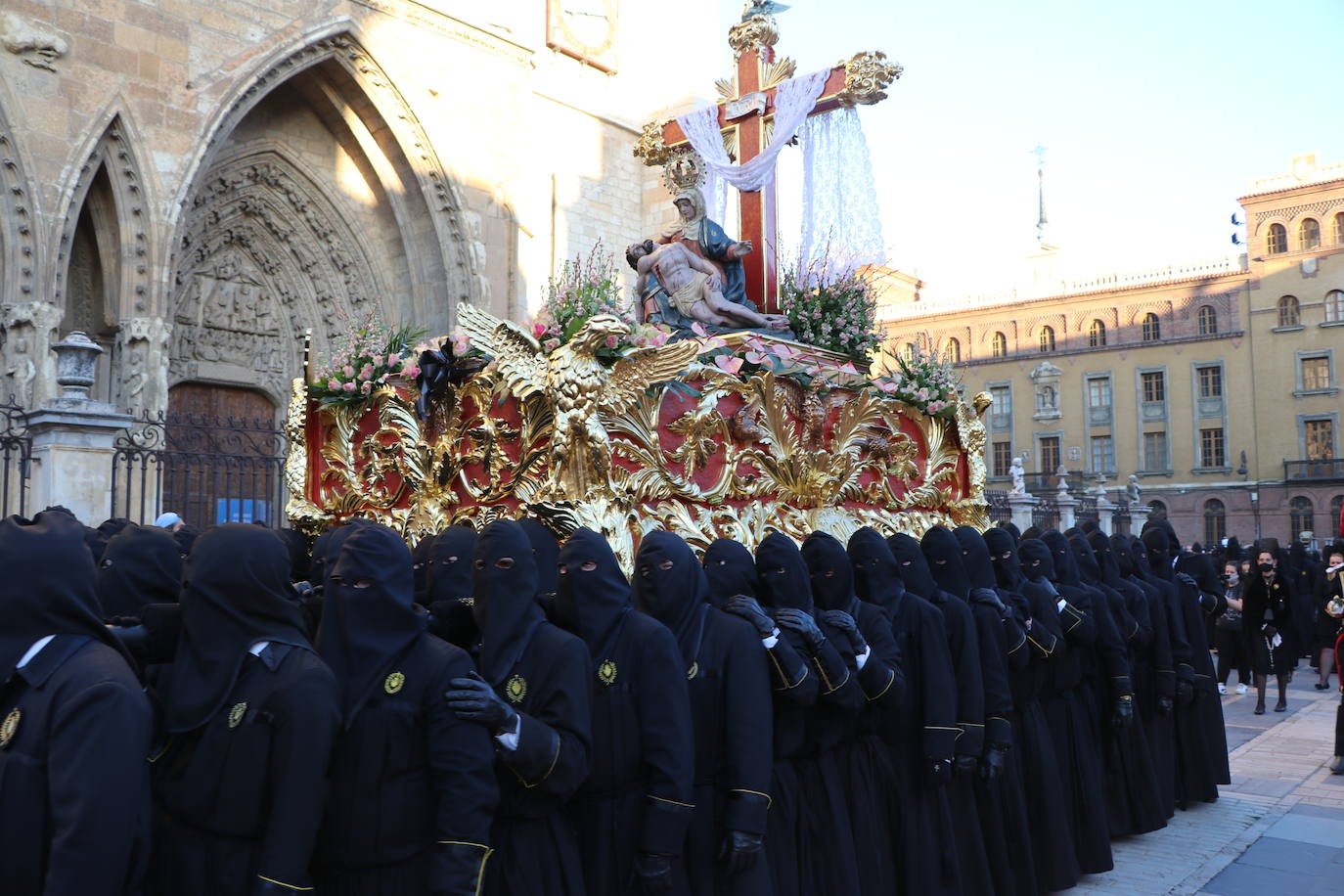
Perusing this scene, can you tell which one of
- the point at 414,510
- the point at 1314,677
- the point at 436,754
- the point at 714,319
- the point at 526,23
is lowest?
the point at 1314,677

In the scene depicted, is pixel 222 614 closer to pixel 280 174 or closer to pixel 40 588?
pixel 40 588

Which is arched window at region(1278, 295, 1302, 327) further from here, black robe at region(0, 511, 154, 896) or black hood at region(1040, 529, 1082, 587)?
black robe at region(0, 511, 154, 896)

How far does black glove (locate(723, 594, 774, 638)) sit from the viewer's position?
3.89m

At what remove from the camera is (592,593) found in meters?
3.40

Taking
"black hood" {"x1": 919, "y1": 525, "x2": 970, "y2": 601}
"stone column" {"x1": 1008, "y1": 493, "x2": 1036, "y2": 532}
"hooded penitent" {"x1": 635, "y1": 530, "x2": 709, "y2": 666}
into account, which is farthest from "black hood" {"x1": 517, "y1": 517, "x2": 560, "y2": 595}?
"stone column" {"x1": 1008, "y1": 493, "x2": 1036, "y2": 532}

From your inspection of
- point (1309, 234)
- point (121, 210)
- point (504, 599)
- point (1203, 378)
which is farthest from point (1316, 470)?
point (504, 599)

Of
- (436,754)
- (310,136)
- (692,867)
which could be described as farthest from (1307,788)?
(310,136)

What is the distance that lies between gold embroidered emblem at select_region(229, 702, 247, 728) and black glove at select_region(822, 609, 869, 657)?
Result: 94.1 inches

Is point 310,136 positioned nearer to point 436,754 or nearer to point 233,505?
point 233,505

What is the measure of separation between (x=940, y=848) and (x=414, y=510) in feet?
10.9

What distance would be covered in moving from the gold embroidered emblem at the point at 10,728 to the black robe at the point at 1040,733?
14.1 ft

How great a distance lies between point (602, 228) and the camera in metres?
17.9

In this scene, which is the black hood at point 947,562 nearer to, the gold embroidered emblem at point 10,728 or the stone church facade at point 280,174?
the gold embroidered emblem at point 10,728

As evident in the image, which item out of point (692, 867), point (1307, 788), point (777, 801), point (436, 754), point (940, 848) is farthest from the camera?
point (1307, 788)
